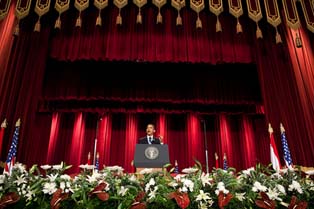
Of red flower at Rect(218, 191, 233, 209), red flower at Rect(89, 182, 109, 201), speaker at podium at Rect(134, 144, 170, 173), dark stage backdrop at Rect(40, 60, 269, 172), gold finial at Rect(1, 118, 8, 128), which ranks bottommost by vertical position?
red flower at Rect(218, 191, 233, 209)

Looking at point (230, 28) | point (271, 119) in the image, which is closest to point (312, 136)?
point (271, 119)

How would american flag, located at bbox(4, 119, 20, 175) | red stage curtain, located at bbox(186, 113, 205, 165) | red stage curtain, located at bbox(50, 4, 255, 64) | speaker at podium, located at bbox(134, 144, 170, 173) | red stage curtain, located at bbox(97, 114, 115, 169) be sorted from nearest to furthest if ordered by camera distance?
1. speaker at podium, located at bbox(134, 144, 170, 173)
2. american flag, located at bbox(4, 119, 20, 175)
3. red stage curtain, located at bbox(50, 4, 255, 64)
4. red stage curtain, located at bbox(97, 114, 115, 169)
5. red stage curtain, located at bbox(186, 113, 205, 165)

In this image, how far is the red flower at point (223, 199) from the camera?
2.47 m

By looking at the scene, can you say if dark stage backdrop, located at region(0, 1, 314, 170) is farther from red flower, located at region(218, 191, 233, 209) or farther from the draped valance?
red flower, located at region(218, 191, 233, 209)

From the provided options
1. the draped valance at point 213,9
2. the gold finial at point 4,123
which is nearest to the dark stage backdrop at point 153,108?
the draped valance at point 213,9

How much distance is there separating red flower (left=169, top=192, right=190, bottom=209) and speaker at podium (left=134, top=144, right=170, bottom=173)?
2.73ft

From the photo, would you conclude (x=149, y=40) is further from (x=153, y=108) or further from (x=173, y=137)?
(x=173, y=137)

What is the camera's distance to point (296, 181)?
278cm

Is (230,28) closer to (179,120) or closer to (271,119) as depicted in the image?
(271,119)

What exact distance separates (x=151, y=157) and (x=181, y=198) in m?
0.98

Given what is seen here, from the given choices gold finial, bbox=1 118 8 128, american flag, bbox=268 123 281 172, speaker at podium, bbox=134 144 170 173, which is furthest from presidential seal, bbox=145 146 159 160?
gold finial, bbox=1 118 8 128

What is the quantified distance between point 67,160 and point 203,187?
636 centimetres

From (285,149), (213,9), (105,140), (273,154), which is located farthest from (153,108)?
(285,149)

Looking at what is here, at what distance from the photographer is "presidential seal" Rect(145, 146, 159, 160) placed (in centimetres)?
342
